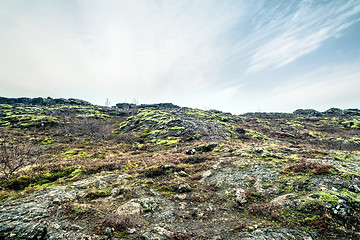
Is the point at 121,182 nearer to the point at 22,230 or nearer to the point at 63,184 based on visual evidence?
the point at 63,184

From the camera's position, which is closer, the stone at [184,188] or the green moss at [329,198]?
the green moss at [329,198]

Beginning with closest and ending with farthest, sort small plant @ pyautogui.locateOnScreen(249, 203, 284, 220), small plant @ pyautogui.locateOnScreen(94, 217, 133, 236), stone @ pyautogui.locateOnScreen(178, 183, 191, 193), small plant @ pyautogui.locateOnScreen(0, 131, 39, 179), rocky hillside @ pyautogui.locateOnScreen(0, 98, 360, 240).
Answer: rocky hillside @ pyautogui.locateOnScreen(0, 98, 360, 240)
small plant @ pyautogui.locateOnScreen(94, 217, 133, 236)
small plant @ pyautogui.locateOnScreen(249, 203, 284, 220)
stone @ pyautogui.locateOnScreen(178, 183, 191, 193)
small plant @ pyautogui.locateOnScreen(0, 131, 39, 179)

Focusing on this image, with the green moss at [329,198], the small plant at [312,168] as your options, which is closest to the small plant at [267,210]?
the green moss at [329,198]

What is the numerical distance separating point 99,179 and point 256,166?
16126 mm

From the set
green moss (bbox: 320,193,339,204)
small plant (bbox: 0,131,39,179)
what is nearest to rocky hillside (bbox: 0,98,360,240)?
green moss (bbox: 320,193,339,204)

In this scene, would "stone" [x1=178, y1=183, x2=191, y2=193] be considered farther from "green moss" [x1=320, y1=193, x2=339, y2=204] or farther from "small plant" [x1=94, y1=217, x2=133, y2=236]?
"green moss" [x1=320, y1=193, x2=339, y2=204]

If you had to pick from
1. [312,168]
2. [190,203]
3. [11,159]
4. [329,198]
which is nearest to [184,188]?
[190,203]

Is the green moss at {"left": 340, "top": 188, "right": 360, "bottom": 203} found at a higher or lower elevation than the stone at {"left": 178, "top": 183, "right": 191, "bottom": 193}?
higher

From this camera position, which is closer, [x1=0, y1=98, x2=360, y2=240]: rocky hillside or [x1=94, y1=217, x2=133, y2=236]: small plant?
[x1=0, y1=98, x2=360, y2=240]: rocky hillside

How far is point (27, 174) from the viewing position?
1405cm

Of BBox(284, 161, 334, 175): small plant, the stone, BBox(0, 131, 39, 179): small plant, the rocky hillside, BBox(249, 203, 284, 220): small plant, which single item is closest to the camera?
the rocky hillside

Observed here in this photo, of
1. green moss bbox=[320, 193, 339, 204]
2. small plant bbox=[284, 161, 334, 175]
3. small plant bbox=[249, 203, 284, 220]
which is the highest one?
small plant bbox=[284, 161, 334, 175]

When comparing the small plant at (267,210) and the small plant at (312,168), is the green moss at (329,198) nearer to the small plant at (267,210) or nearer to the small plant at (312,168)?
the small plant at (267,210)

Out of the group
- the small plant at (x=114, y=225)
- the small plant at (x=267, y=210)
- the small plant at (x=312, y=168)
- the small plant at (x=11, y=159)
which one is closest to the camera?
the small plant at (x=114, y=225)
